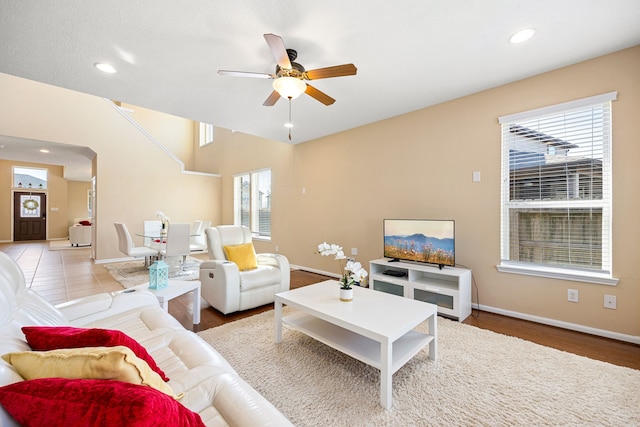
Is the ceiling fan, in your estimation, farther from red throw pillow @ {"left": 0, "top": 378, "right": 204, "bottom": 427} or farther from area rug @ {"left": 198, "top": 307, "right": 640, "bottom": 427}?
area rug @ {"left": 198, "top": 307, "right": 640, "bottom": 427}

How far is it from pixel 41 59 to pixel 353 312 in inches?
140

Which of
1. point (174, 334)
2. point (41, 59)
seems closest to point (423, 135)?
point (174, 334)

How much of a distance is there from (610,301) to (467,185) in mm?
1633

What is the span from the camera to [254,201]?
671 cm

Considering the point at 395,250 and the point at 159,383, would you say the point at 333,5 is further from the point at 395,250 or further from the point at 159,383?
the point at 395,250

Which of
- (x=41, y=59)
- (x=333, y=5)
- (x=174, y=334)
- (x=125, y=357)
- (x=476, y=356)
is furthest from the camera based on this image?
(x=41, y=59)

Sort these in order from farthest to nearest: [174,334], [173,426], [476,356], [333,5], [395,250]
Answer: [395,250], [476,356], [333,5], [174,334], [173,426]

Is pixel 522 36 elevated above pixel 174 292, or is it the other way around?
pixel 522 36

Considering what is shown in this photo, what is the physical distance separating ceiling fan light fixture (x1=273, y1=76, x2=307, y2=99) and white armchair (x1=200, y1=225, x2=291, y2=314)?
1.91 m

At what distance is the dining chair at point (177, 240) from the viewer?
15.3ft

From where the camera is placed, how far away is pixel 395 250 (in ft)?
11.6

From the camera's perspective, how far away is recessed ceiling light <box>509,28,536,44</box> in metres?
2.11

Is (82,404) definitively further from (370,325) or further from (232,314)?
(232,314)

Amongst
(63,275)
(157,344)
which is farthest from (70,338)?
(63,275)
